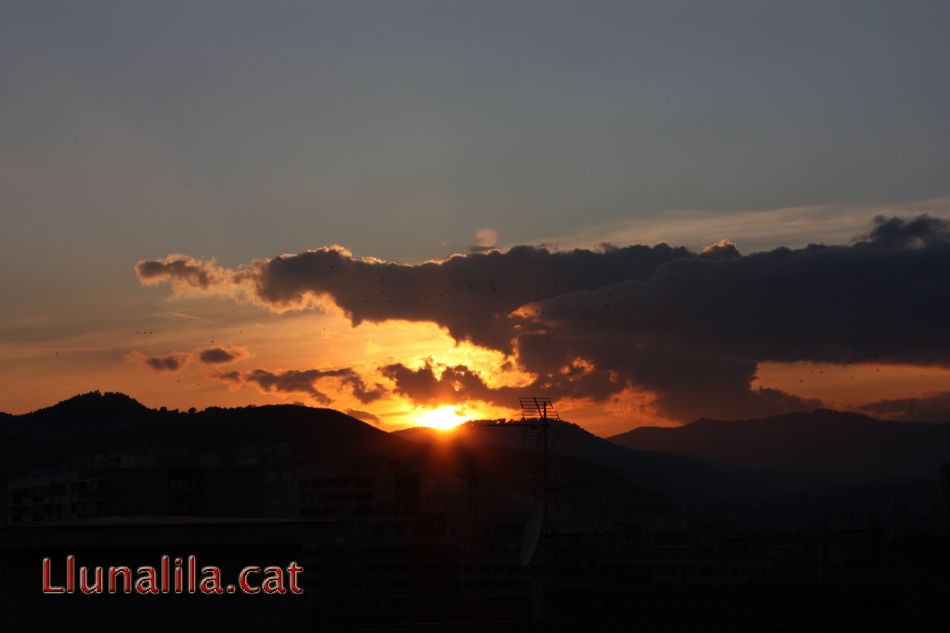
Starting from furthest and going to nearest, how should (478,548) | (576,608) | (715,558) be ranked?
(715,558), (478,548), (576,608)

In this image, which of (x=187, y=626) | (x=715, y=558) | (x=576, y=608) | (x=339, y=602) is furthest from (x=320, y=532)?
(x=715, y=558)

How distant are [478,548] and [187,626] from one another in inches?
5519

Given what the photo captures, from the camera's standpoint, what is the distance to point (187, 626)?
29203mm

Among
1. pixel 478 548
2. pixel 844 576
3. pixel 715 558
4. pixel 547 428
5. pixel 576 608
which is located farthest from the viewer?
pixel 715 558

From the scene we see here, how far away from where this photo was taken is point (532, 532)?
4141 cm

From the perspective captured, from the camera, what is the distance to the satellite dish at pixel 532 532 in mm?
40156

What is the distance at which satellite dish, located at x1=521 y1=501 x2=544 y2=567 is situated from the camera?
4016cm

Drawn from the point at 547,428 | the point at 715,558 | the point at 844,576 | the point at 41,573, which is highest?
the point at 547,428

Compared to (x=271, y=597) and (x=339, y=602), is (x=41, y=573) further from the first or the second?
(x=339, y=602)

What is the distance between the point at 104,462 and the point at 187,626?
147m

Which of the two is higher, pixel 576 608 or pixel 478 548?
pixel 576 608

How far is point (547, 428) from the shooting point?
169 ft

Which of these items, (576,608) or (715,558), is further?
(715,558)

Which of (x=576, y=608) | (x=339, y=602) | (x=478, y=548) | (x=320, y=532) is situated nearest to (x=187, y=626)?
(x=320, y=532)
